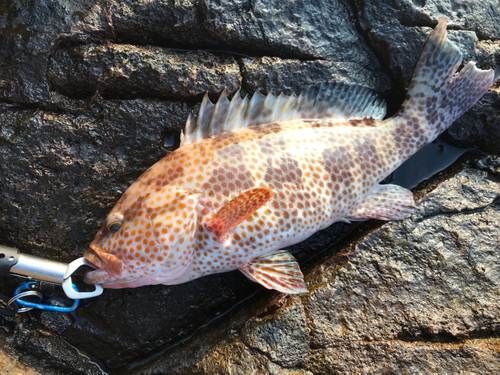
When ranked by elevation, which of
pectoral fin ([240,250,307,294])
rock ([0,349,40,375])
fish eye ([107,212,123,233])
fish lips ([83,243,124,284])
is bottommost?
rock ([0,349,40,375])

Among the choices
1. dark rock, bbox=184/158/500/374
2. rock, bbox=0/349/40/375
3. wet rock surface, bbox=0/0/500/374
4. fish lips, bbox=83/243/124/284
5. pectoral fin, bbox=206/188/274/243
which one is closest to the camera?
pectoral fin, bbox=206/188/274/243

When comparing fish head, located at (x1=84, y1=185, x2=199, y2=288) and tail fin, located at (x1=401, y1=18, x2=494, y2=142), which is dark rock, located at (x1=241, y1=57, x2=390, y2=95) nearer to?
tail fin, located at (x1=401, y1=18, x2=494, y2=142)

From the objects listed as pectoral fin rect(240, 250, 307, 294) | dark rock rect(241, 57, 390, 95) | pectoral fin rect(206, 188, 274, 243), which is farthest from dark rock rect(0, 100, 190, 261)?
pectoral fin rect(240, 250, 307, 294)

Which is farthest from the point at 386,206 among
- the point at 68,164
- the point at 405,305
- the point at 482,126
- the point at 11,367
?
the point at 11,367

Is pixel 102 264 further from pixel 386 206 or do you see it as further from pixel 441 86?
pixel 441 86

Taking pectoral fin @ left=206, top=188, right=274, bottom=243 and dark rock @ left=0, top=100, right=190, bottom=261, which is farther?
dark rock @ left=0, top=100, right=190, bottom=261

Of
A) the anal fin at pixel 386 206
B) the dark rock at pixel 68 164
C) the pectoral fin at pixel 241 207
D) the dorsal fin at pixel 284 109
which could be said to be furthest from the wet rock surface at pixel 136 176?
the pectoral fin at pixel 241 207

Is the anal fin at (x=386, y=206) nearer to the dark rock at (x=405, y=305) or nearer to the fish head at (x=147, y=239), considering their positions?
the dark rock at (x=405, y=305)

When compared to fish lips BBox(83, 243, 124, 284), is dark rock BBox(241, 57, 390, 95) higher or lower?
higher
